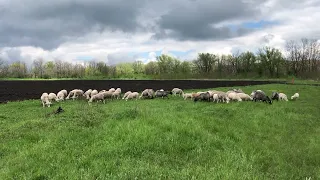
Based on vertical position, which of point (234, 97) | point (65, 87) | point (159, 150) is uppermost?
point (234, 97)

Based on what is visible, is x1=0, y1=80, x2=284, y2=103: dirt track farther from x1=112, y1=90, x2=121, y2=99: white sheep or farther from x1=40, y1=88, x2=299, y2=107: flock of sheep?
x1=112, y1=90, x2=121, y2=99: white sheep

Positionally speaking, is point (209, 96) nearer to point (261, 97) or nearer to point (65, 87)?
point (261, 97)

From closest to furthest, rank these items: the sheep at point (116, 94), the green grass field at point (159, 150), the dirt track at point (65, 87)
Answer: the green grass field at point (159, 150) → the sheep at point (116, 94) → the dirt track at point (65, 87)

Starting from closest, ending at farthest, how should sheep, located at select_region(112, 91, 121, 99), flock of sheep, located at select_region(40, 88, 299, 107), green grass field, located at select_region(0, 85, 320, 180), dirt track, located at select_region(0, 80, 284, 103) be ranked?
green grass field, located at select_region(0, 85, 320, 180) → flock of sheep, located at select_region(40, 88, 299, 107) → sheep, located at select_region(112, 91, 121, 99) → dirt track, located at select_region(0, 80, 284, 103)

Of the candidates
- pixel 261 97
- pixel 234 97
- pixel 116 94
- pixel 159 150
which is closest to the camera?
pixel 159 150

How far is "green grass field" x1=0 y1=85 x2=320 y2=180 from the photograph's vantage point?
951cm

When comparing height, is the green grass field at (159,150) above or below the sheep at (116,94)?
below

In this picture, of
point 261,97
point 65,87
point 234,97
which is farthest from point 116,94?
point 65,87

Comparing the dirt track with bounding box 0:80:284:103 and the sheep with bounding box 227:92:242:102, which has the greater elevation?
the sheep with bounding box 227:92:242:102

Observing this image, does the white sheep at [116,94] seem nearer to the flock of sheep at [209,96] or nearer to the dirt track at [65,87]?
the flock of sheep at [209,96]

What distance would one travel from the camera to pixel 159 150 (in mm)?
11789

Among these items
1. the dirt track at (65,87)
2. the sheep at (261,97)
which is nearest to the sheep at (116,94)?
the dirt track at (65,87)

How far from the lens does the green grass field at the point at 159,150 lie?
374 inches

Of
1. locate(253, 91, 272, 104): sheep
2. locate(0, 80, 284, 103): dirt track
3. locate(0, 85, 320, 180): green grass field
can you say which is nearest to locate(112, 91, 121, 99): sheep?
locate(0, 80, 284, 103): dirt track
